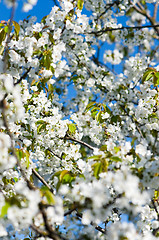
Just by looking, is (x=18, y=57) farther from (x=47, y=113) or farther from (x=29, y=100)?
(x=47, y=113)

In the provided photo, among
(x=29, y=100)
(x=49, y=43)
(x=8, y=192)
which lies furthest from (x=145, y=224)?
(x=49, y=43)

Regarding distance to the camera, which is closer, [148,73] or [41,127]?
[41,127]

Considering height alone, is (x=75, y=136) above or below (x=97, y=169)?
above

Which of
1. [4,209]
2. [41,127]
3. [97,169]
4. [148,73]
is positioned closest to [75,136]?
[41,127]

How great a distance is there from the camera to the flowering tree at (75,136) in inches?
57.4

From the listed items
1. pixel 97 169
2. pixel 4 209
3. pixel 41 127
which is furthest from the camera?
pixel 41 127

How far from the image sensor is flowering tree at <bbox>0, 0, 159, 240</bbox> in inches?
57.4

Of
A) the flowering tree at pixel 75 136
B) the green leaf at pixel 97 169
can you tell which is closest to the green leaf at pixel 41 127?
the flowering tree at pixel 75 136

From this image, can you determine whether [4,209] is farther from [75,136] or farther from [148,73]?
[148,73]

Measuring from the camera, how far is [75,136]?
3.29m

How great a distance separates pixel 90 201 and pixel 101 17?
4.51 meters

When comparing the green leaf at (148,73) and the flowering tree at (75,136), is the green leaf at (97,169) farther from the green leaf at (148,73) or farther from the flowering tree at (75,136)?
the green leaf at (148,73)

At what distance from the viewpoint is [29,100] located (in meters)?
3.06

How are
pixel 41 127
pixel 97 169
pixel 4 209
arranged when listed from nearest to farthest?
pixel 4 209
pixel 97 169
pixel 41 127
